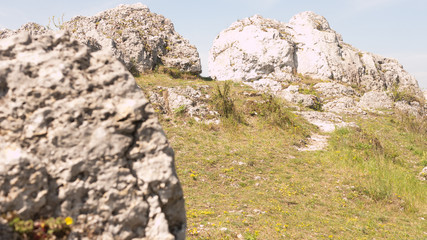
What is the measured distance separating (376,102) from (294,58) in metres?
12.1

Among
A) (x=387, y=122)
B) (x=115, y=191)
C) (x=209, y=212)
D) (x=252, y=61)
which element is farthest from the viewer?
(x=252, y=61)

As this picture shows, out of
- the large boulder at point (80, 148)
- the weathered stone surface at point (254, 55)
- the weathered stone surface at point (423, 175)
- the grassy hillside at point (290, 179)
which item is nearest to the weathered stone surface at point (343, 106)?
the grassy hillside at point (290, 179)

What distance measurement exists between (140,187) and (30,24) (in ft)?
91.3

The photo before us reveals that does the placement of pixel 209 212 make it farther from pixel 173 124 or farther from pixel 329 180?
pixel 173 124

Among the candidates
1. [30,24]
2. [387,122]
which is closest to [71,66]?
[387,122]

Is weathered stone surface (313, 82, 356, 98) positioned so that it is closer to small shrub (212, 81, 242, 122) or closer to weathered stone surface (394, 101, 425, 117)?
weathered stone surface (394, 101, 425, 117)

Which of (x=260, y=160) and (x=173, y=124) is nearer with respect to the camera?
(x=260, y=160)

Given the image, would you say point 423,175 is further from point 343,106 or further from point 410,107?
point 410,107

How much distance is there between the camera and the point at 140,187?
3.36 m

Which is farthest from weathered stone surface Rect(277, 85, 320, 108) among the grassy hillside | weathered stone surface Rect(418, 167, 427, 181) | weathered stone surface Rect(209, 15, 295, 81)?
weathered stone surface Rect(418, 167, 427, 181)

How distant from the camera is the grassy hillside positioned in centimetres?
834

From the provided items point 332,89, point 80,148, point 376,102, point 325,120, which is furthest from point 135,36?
point 376,102

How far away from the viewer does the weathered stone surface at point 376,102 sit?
2693 centimetres

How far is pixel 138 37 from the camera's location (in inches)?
985
